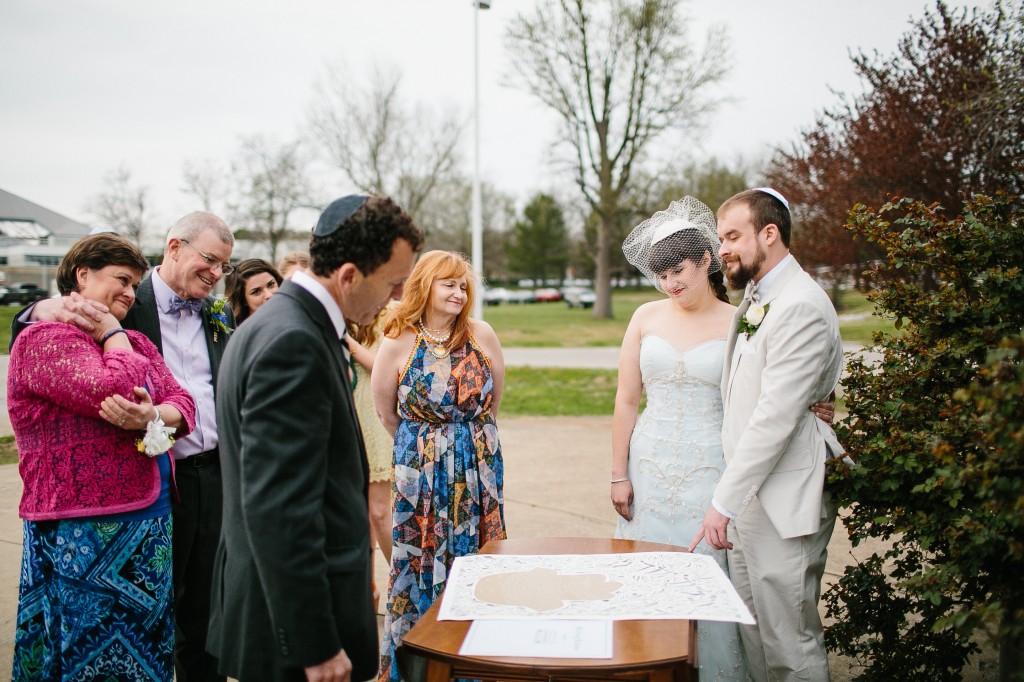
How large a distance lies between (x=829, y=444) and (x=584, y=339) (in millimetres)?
21295

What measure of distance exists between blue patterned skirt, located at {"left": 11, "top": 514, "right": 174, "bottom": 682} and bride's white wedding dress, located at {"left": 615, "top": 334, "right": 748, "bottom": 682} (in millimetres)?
2151

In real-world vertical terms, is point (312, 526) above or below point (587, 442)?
above

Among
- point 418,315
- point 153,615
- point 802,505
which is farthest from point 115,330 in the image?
point 802,505

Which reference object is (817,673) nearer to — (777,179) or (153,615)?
(153,615)

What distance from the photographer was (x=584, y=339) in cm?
2394

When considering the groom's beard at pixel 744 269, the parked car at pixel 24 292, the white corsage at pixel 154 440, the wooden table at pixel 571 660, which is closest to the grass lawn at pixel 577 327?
the parked car at pixel 24 292

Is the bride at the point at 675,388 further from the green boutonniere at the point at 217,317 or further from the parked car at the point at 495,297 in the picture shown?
the parked car at the point at 495,297

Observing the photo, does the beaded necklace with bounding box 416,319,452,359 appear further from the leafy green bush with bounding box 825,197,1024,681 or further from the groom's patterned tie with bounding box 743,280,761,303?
the leafy green bush with bounding box 825,197,1024,681

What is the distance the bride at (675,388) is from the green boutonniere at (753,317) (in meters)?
0.38

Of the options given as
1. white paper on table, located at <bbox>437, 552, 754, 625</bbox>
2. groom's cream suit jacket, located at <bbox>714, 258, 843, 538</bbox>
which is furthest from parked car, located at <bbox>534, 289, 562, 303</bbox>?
white paper on table, located at <bbox>437, 552, 754, 625</bbox>

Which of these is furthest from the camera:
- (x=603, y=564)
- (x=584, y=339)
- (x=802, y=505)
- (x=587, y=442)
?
(x=584, y=339)

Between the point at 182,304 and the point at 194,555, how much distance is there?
1162 millimetres

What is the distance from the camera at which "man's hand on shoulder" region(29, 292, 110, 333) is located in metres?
2.58

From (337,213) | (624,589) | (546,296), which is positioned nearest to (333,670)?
(624,589)
